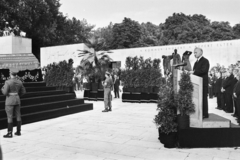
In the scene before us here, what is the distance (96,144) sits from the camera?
5.56 meters

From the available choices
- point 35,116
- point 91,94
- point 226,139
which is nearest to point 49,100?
point 35,116

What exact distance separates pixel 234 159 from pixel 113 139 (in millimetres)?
2686

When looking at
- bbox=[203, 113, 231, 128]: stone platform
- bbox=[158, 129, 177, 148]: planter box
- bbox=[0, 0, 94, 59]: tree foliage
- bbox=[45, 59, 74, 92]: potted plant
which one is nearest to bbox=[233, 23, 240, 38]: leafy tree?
bbox=[0, 0, 94, 59]: tree foliage

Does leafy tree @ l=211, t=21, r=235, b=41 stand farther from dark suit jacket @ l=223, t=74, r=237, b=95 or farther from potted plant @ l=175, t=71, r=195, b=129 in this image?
potted plant @ l=175, t=71, r=195, b=129

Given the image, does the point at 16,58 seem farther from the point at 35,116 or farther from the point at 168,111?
the point at 168,111

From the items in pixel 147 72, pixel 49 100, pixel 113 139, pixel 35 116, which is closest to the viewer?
pixel 113 139

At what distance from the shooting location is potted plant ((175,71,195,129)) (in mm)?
5102

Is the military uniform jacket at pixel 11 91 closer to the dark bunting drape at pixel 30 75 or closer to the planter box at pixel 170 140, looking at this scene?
the planter box at pixel 170 140

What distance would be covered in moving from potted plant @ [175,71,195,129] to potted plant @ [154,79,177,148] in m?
0.15

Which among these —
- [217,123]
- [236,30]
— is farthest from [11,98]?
[236,30]

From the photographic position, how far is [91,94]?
1540 centimetres

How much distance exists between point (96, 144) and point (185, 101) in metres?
2.17

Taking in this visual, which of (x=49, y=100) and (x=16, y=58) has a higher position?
(x=16, y=58)

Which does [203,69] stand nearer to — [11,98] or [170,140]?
[170,140]
